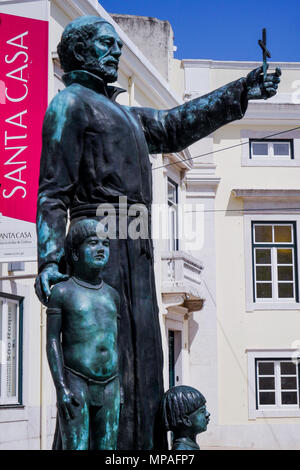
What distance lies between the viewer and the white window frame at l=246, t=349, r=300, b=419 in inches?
890

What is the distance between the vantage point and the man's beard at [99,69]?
4.40 metres

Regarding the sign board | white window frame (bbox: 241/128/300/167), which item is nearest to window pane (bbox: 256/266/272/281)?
white window frame (bbox: 241/128/300/167)

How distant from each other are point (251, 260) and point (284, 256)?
903mm

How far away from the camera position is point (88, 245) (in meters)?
3.95

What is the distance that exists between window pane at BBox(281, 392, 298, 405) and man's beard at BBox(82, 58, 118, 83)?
19.5 metres

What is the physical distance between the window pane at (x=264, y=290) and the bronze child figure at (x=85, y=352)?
19753mm

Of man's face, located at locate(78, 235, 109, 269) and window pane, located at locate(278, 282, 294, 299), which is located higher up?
window pane, located at locate(278, 282, 294, 299)

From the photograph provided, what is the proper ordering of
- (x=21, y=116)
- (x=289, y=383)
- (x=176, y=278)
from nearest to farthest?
1. (x=21, y=116)
2. (x=176, y=278)
3. (x=289, y=383)

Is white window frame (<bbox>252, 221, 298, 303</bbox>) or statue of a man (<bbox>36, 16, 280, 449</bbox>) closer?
statue of a man (<bbox>36, 16, 280, 449</bbox>)

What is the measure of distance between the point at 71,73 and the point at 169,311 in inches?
666

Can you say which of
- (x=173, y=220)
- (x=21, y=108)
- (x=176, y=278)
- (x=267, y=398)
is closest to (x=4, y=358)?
(x=21, y=108)

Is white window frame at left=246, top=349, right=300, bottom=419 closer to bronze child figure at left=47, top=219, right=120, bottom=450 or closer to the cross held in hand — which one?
the cross held in hand

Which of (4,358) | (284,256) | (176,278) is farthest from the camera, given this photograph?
(284,256)

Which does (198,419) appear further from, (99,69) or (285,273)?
(285,273)
